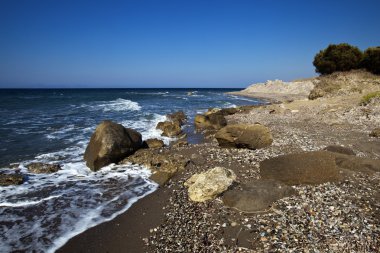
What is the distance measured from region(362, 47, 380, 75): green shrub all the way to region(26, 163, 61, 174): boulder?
3959 cm

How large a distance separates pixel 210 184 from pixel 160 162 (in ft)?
14.8

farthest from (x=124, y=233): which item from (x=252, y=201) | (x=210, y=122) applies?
(x=210, y=122)

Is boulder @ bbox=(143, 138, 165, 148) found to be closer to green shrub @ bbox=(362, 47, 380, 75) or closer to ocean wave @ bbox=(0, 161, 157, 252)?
ocean wave @ bbox=(0, 161, 157, 252)

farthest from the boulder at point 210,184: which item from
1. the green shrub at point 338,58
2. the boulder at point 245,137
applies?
the green shrub at point 338,58

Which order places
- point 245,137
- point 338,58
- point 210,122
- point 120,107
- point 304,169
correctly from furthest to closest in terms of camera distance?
1. point 120,107
2. point 338,58
3. point 210,122
4. point 245,137
5. point 304,169

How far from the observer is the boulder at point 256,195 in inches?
314

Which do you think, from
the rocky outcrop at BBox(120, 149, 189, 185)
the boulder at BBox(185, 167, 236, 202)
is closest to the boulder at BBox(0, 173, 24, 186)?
the rocky outcrop at BBox(120, 149, 189, 185)

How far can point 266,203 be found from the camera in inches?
316

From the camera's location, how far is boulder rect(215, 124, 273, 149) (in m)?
14.2

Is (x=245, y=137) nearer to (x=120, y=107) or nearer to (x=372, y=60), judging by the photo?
(x=372, y=60)

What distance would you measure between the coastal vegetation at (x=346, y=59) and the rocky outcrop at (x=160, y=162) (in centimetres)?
3439

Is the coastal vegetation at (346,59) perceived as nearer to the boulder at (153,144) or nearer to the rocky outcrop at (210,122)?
the rocky outcrop at (210,122)

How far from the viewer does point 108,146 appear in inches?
520

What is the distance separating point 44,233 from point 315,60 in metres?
43.8
